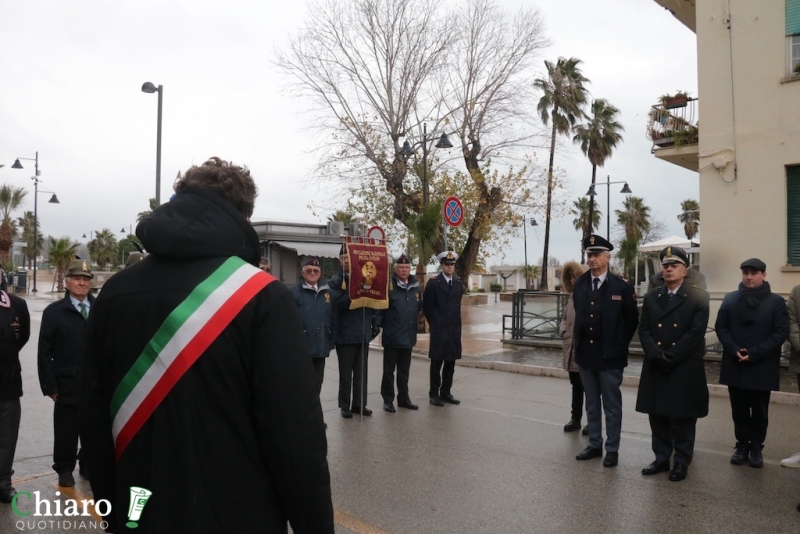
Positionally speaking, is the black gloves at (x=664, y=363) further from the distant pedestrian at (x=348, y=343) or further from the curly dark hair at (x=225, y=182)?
the curly dark hair at (x=225, y=182)

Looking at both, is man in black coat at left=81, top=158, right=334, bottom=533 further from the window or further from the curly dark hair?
the window

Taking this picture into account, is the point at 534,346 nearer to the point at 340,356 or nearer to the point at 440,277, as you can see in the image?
the point at 440,277

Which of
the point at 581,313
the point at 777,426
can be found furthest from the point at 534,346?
the point at 581,313

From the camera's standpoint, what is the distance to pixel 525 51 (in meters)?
27.2

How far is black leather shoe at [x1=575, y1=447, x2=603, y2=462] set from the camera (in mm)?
6270

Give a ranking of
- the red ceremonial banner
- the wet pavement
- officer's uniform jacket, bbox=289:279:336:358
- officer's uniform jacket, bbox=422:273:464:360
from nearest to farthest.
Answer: the wet pavement → officer's uniform jacket, bbox=289:279:336:358 → the red ceremonial banner → officer's uniform jacket, bbox=422:273:464:360

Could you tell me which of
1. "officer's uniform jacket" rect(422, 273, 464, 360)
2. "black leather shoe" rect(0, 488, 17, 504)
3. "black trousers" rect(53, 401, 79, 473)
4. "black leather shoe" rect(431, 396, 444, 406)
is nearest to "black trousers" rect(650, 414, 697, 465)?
"officer's uniform jacket" rect(422, 273, 464, 360)

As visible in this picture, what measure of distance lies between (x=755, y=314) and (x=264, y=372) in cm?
576

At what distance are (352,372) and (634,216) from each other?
4857 cm

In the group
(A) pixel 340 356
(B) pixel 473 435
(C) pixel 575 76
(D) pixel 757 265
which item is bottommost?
(B) pixel 473 435

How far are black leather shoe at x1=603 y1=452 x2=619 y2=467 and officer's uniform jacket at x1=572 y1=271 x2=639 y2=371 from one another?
79 cm

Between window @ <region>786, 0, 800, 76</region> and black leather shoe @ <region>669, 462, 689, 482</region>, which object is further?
window @ <region>786, 0, 800, 76</region>

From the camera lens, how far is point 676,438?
5.90 m

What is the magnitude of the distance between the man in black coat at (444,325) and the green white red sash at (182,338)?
7074mm
